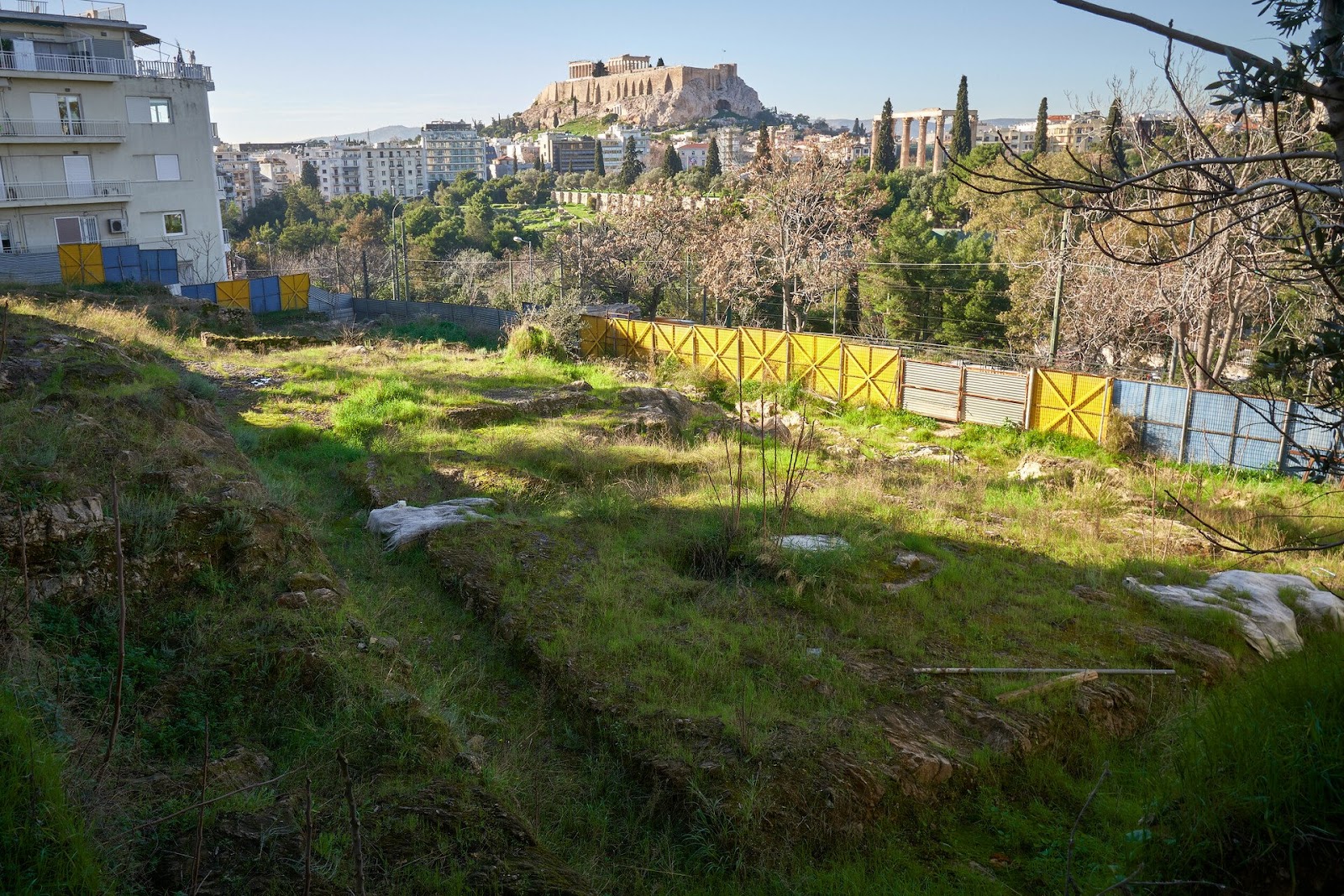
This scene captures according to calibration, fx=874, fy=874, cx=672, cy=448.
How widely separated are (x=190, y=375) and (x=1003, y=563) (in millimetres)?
14144

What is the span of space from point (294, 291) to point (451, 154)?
14087cm

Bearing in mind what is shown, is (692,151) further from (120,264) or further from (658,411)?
(658,411)

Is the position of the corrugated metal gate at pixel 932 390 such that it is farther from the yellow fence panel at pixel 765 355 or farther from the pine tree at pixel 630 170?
the pine tree at pixel 630 170

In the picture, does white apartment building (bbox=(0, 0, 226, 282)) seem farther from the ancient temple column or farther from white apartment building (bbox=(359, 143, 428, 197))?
white apartment building (bbox=(359, 143, 428, 197))

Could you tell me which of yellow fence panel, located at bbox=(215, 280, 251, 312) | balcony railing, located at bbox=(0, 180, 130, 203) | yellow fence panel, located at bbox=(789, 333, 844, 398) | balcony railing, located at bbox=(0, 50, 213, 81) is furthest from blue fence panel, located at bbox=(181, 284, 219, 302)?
yellow fence panel, located at bbox=(789, 333, 844, 398)

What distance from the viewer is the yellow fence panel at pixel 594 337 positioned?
90.1 feet

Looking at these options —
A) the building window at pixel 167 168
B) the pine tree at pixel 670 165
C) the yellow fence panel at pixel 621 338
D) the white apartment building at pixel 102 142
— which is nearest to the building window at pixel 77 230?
the white apartment building at pixel 102 142

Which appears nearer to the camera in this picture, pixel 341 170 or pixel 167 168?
pixel 167 168

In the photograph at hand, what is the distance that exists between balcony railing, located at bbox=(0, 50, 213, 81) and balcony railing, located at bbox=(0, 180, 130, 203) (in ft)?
12.7

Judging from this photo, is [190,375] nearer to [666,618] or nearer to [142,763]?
[666,618]

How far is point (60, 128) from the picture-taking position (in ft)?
106

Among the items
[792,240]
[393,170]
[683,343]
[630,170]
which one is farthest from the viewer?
[393,170]

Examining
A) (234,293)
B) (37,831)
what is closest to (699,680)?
(37,831)

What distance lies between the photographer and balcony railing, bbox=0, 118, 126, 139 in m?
30.9
